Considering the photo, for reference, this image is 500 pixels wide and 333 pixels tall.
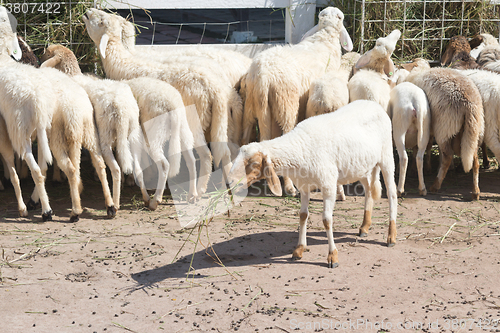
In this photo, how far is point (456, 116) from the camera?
636 cm

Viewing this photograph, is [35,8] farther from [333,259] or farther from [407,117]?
[333,259]

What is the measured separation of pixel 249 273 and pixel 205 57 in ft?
12.5

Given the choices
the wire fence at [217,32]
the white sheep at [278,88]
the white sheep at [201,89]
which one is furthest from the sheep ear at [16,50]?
the white sheep at [278,88]

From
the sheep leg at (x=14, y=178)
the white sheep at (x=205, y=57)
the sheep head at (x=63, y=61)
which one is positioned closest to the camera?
the sheep leg at (x=14, y=178)

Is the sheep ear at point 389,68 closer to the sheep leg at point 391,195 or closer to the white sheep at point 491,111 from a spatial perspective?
the white sheep at point 491,111

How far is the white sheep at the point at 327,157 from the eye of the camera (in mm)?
4039

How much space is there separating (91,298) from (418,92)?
464 centimetres

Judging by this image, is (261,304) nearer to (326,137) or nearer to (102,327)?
(102,327)

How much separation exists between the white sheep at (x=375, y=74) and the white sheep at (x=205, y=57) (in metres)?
1.62

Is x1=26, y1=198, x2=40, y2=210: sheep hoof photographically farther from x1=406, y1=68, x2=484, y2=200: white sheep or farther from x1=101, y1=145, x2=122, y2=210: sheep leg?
x1=406, y1=68, x2=484, y2=200: white sheep

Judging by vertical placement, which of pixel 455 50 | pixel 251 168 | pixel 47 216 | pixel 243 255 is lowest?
pixel 243 255

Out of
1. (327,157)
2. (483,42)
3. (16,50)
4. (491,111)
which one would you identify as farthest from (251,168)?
(483,42)

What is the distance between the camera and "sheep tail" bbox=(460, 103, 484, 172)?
6.32 meters

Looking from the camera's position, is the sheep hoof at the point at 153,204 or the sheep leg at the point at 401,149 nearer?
the sheep hoof at the point at 153,204
